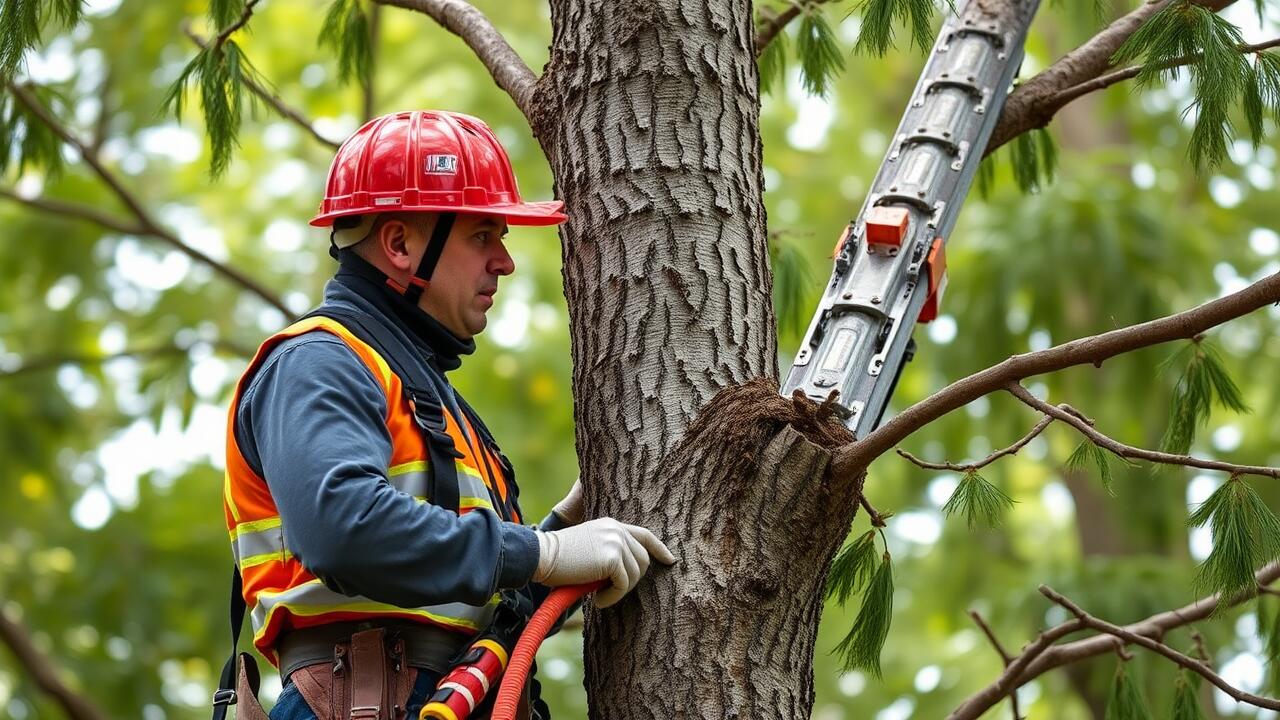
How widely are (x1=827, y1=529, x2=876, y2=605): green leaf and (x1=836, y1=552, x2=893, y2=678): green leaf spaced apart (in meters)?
0.02

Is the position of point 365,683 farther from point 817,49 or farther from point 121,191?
point 121,191

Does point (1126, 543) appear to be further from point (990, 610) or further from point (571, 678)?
point (571, 678)

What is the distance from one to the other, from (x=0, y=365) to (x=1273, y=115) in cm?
702

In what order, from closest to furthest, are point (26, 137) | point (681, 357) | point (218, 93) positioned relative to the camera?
point (681, 357) → point (218, 93) → point (26, 137)

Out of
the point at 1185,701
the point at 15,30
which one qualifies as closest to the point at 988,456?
the point at 1185,701

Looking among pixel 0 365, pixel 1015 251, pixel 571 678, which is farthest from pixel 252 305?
pixel 1015 251

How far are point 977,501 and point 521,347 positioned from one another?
6145 millimetres

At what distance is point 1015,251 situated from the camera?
8109 millimetres

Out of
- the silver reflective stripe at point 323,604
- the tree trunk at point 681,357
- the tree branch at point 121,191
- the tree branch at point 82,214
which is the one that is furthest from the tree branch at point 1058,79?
the tree branch at point 82,214

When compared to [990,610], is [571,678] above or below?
below

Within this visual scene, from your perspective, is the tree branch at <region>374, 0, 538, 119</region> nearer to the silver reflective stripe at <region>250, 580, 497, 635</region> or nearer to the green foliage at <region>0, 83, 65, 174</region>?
the silver reflective stripe at <region>250, 580, 497, 635</region>

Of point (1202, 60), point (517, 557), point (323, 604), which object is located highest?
point (1202, 60)

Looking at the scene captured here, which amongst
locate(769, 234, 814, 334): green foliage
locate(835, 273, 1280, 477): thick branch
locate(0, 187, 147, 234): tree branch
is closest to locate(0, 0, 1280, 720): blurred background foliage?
locate(0, 187, 147, 234): tree branch

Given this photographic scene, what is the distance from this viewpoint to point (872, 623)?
9.93 feet
